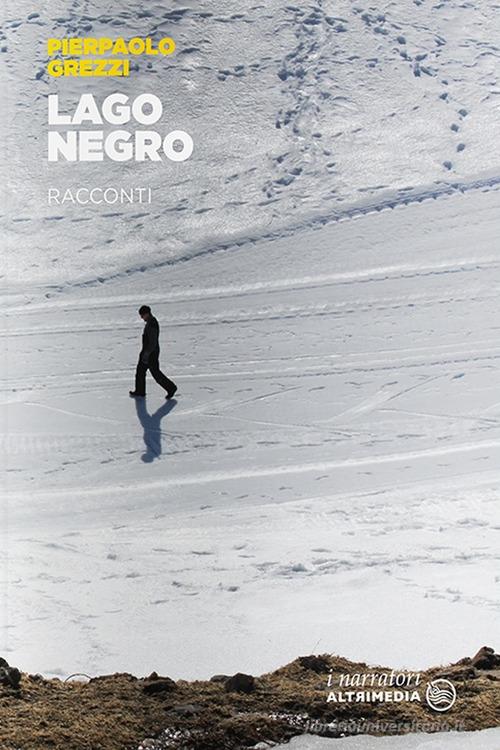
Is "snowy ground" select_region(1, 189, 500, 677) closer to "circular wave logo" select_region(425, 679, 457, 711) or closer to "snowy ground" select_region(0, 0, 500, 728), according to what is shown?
"snowy ground" select_region(0, 0, 500, 728)

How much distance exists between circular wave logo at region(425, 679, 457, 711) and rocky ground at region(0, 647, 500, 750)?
2 cm

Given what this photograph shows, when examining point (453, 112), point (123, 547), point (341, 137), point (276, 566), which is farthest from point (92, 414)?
point (453, 112)

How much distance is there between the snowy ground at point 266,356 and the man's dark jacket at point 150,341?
0.18 meters

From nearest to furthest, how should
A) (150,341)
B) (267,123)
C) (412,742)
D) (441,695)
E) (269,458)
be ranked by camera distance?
(412,742), (441,695), (269,458), (150,341), (267,123)

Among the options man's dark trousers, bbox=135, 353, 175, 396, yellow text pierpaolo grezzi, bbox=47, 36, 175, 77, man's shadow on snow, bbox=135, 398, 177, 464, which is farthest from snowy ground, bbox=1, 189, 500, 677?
yellow text pierpaolo grezzi, bbox=47, 36, 175, 77

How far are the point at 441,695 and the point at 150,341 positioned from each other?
2630 mm

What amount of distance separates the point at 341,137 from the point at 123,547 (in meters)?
3.11

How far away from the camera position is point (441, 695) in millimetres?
5164

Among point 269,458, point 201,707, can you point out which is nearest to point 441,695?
point 201,707

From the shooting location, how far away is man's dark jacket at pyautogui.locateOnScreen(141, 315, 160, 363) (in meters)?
7.11

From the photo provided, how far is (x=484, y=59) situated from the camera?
8344mm

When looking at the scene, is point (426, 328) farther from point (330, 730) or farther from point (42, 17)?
point (330, 730)

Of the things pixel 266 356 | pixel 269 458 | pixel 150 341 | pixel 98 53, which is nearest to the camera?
pixel 98 53

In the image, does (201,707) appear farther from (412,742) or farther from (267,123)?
(267,123)
